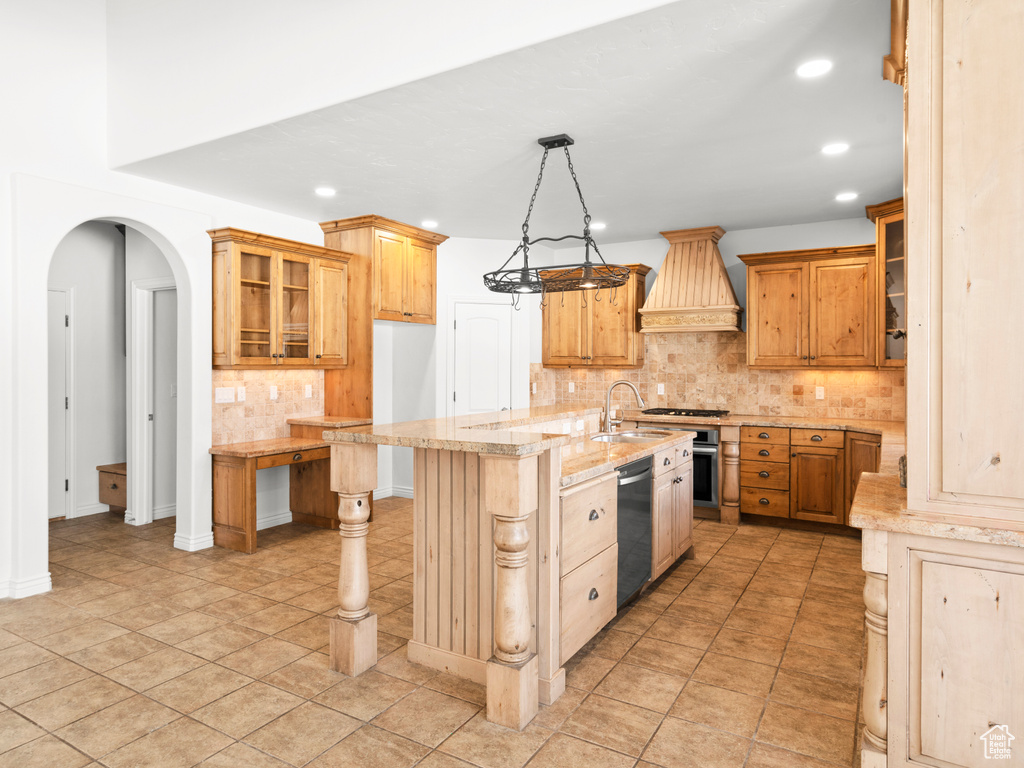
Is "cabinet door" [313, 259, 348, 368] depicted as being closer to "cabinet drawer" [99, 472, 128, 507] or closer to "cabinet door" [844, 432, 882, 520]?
"cabinet drawer" [99, 472, 128, 507]

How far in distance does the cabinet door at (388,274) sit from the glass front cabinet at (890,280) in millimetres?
4065

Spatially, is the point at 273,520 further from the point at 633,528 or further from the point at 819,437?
the point at 819,437

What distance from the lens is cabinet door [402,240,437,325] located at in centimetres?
599

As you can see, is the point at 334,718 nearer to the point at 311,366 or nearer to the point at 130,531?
the point at 311,366

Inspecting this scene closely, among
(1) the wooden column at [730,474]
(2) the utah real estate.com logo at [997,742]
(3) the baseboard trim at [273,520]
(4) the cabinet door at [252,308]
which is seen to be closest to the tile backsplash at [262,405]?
(4) the cabinet door at [252,308]

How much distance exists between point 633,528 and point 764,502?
254cm

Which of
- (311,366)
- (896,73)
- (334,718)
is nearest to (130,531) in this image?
(311,366)

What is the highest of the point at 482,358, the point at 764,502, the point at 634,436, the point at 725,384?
the point at 482,358

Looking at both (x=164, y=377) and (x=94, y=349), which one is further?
(x=94, y=349)

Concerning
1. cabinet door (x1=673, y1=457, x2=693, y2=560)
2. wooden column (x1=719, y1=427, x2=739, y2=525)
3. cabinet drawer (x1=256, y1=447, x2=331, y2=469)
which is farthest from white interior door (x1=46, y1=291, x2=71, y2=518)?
wooden column (x1=719, y1=427, x2=739, y2=525)

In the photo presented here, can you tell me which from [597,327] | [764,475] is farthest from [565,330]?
[764,475]

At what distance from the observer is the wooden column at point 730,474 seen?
5.52 meters

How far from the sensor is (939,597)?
1844 millimetres

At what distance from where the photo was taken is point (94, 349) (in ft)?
18.7
